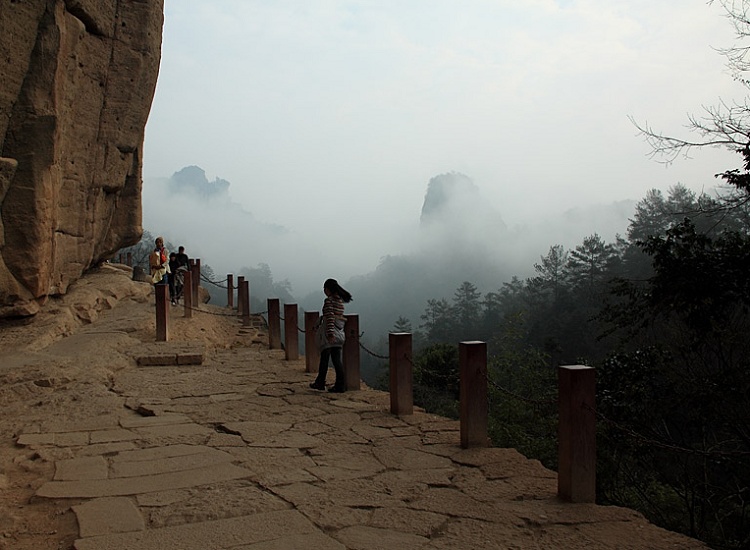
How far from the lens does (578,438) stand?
370 centimetres

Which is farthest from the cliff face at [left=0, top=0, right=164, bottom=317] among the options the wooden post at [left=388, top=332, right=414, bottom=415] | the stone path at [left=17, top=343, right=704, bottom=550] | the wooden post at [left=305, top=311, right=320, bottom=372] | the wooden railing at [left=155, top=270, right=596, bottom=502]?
the wooden post at [left=388, top=332, right=414, bottom=415]

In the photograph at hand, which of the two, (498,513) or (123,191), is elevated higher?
(123,191)

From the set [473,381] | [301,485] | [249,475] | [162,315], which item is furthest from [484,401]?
[162,315]

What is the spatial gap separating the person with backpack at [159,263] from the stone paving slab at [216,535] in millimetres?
10720

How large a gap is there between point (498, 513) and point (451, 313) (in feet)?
168

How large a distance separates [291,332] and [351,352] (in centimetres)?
272

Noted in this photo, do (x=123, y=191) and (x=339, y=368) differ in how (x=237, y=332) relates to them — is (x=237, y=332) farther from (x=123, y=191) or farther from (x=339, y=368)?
(x=339, y=368)

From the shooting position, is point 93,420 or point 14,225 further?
point 14,225

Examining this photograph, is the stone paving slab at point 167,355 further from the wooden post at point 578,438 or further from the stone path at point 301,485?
the wooden post at point 578,438

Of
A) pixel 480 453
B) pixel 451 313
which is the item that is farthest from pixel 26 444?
pixel 451 313

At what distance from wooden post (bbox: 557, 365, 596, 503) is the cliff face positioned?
8.94 m

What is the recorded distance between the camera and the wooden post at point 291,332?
9961 mm

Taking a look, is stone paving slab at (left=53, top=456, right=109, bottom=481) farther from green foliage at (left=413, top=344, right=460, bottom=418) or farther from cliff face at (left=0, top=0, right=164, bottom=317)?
green foliage at (left=413, top=344, right=460, bottom=418)

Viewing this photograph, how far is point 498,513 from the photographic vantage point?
355 centimetres
